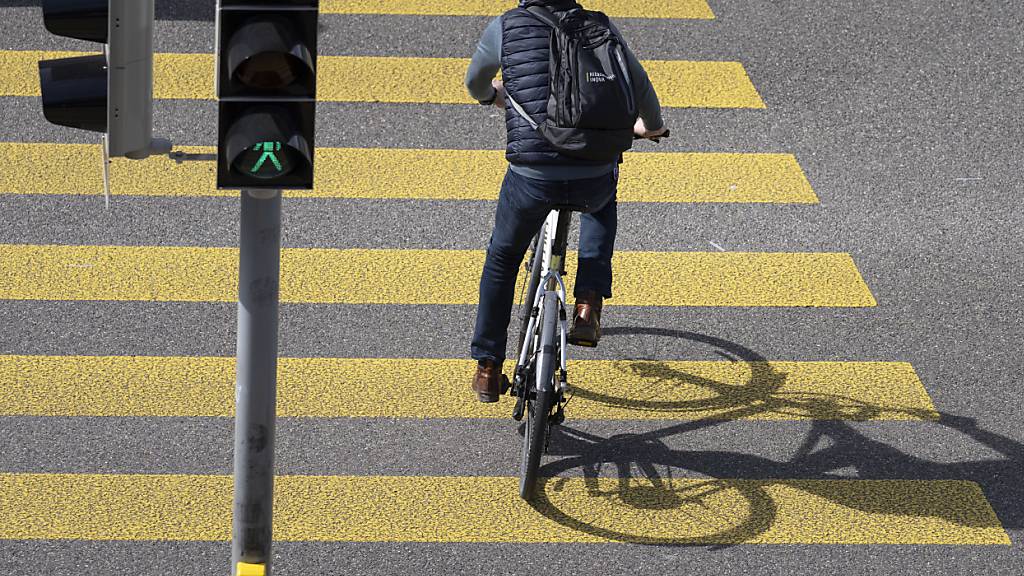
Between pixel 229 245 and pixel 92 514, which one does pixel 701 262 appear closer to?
pixel 229 245

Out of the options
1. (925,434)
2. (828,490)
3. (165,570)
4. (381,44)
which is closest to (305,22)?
(165,570)

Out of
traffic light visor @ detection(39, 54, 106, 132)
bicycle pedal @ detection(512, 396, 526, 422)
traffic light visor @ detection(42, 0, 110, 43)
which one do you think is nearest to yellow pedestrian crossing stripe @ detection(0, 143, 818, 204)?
bicycle pedal @ detection(512, 396, 526, 422)

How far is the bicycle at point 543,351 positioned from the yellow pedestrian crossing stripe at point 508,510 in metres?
0.24


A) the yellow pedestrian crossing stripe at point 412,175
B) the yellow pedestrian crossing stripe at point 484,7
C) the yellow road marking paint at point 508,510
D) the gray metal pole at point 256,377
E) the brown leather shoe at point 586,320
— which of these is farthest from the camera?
the yellow pedestrian crossing stripe at point 484,7

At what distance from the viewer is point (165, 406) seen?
6.34 metres

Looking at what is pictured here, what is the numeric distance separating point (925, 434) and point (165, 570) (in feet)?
10.9

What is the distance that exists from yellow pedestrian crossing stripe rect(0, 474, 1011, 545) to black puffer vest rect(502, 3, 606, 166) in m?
1.44

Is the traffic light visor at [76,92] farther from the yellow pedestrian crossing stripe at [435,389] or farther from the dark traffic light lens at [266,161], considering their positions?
the yellow pedestrian crossing stripe at [435,389]

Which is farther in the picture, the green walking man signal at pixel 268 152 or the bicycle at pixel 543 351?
the bicycle at pixel 543 351

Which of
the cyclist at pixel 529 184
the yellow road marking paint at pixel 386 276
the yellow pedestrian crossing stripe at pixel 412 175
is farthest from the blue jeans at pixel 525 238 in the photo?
the yellow pedestrian crossing stripe at pixel 412 175

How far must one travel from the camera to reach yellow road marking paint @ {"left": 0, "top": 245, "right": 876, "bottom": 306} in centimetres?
719

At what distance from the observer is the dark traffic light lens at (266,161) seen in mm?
4102

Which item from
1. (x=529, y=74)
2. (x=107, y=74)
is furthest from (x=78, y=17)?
(x=529, y=74)

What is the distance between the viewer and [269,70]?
4.05 metres
